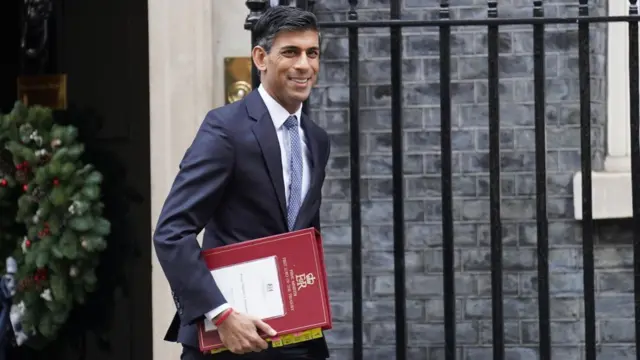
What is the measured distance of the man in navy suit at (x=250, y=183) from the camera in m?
3.33

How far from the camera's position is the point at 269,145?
3.47m

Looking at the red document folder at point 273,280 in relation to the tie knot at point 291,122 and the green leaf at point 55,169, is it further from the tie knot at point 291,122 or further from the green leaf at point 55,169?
the green leaf at point 55,169

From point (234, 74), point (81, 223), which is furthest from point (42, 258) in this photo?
point (234, 74)

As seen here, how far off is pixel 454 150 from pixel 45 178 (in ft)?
5.60

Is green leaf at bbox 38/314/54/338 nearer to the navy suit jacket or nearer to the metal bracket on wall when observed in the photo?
the metal bracket on wall

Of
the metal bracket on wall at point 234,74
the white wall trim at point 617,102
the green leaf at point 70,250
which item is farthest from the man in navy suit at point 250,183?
the white wall trim at point 617,102

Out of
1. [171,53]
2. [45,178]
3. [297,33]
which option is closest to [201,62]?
[171,53]

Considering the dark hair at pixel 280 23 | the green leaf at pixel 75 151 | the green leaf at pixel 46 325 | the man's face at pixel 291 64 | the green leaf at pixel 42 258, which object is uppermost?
the dark hair at pixel 280 23

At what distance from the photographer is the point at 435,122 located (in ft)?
17.9

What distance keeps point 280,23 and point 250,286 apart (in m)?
0.70

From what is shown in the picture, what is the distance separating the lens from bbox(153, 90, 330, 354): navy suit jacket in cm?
333

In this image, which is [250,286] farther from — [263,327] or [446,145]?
[446,145]

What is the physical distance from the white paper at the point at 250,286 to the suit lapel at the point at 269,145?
0.18m

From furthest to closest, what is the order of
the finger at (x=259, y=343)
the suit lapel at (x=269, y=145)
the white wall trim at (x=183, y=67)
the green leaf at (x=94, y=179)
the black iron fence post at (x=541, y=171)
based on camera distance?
the green leaf at (x=94, y=179)
the white wall trim at (x=183, y=67)
the black iron fence post at (x=541, y=171)
the suit lapel at (x=269, y=145)
the finger at (x=259, y=343)
